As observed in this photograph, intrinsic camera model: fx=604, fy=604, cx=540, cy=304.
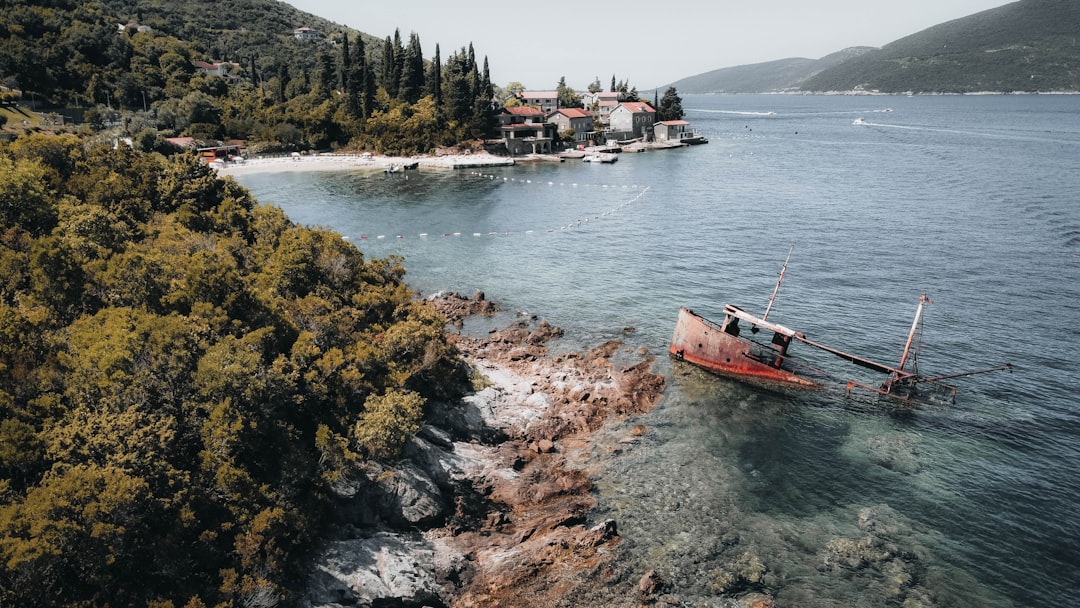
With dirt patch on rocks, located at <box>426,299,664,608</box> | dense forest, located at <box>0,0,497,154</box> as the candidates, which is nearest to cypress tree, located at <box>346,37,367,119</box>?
dense forest, located at <box>0,0,497,154</box>

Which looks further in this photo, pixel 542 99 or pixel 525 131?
pixel 542 99

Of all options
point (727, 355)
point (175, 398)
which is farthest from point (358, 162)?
→ point (175, 398)

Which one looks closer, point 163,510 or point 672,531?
point 163,510

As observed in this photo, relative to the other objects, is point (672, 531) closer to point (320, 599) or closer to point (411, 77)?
point (320, 599)

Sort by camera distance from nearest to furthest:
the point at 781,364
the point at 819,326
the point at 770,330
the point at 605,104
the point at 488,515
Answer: the point at 488,515, the point at 781,364, the point at 770,330, the point at 819,326, the point at 605,104

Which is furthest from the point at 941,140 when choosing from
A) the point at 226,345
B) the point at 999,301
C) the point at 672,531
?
the point at 226,345

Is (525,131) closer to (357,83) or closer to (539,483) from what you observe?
(357,83)
